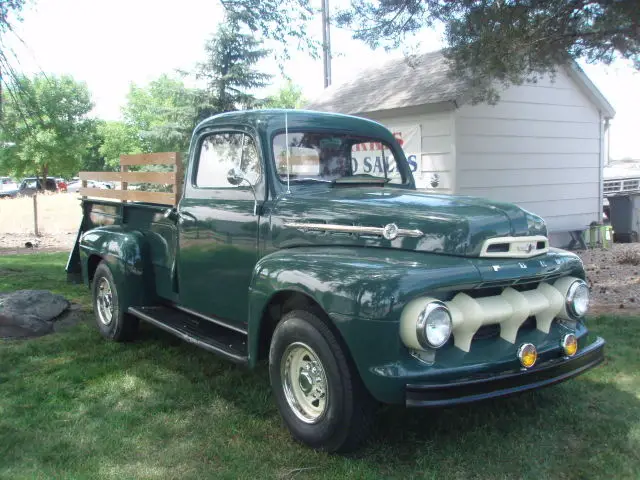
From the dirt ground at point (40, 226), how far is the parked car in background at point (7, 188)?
58.4ft

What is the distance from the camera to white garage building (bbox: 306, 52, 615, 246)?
988 centimetres

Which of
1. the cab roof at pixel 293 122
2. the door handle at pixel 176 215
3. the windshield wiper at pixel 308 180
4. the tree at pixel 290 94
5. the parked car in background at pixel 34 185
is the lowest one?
the door handle at pixel 176 215

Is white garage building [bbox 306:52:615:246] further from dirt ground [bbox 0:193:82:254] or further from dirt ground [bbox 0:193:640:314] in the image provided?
dirt ground [bbox 0:193:82:254]

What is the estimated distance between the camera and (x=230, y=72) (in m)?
17.4

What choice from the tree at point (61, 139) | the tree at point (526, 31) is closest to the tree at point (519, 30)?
the tree at point (526, 31)

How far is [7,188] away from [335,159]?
46.5 meters

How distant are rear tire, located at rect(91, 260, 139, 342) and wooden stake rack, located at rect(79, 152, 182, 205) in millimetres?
716

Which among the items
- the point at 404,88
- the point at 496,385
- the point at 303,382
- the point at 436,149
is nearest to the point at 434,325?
the point at 496,385

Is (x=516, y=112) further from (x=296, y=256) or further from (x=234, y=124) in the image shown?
(x=296, y=256)

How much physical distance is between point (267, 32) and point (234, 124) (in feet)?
17.7

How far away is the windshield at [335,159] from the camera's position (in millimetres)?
4214

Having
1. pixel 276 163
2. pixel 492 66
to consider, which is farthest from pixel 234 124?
pixel 492 66

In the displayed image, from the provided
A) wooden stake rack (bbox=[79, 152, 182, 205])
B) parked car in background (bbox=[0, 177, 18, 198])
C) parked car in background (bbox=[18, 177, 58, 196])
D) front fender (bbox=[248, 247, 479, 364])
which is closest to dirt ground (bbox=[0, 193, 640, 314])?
wooden stake rack (bbox=[79, 152, 182, 205])

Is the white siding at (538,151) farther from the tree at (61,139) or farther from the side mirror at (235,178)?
the tree at (61,139)
